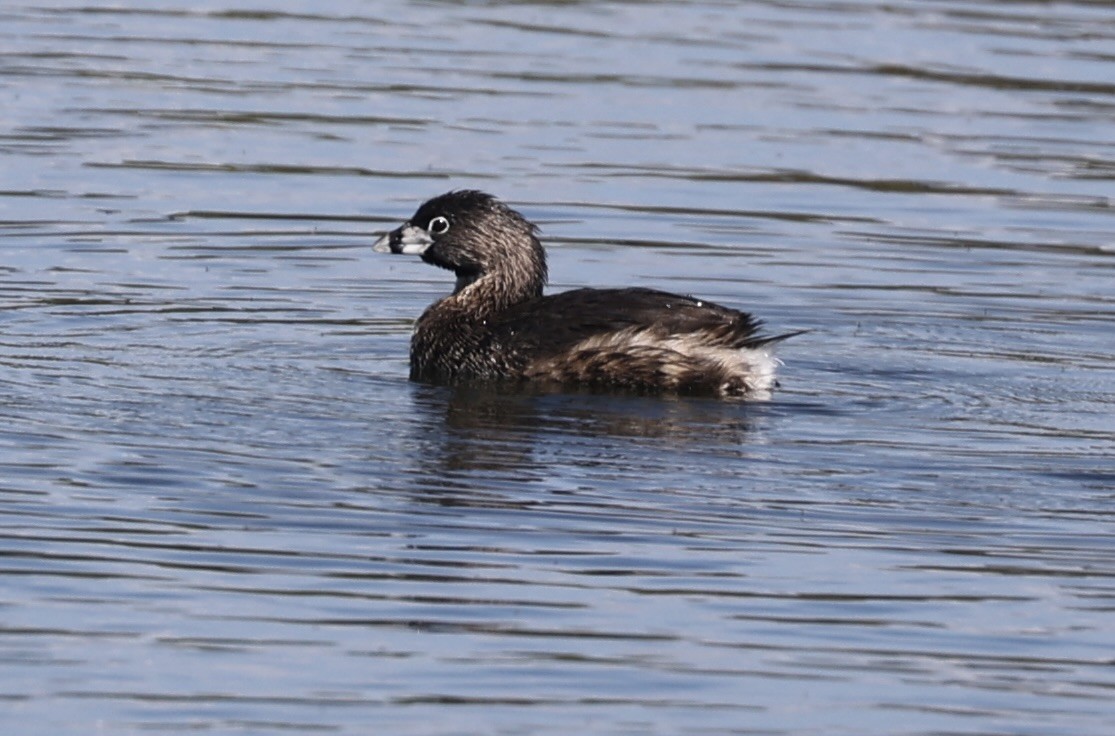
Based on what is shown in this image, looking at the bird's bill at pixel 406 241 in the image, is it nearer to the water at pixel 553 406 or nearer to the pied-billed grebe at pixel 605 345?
the pied-billed grebe at pixel 605 345

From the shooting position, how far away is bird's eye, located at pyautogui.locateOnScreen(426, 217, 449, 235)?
42.5 ft

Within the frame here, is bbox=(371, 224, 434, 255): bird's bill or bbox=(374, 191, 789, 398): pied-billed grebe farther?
bbox=(371, 224, 434, 255): bird's bill

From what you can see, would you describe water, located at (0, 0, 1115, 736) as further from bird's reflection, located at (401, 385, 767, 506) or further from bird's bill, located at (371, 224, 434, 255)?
bird's bill, located at (371, 224, 434, 255)

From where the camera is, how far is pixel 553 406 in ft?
37.6

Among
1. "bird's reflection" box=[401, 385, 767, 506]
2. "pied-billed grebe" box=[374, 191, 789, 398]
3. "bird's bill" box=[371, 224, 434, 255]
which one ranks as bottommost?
"bird's reflection" box=[401, 385, 767, 506]

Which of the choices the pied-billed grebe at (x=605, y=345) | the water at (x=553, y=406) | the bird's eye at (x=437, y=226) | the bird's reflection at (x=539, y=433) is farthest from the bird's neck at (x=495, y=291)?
the bird's reflection at (x=539, y=433)

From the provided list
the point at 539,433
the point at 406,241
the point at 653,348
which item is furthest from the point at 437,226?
the point at 539,433

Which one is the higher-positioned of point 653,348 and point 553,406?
point 653,348

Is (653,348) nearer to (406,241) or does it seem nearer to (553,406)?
(553,406)

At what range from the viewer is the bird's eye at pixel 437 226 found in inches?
510

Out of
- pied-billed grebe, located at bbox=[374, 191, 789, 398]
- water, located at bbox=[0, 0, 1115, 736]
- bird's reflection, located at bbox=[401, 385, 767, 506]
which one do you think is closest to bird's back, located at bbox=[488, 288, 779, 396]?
pied-billed grebe, located at bbox=[374, 191, 789, 398]

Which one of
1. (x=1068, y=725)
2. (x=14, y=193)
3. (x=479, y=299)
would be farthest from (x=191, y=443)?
(x=14, y=193)

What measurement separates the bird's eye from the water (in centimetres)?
62

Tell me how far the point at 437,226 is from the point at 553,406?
188 centimetres
